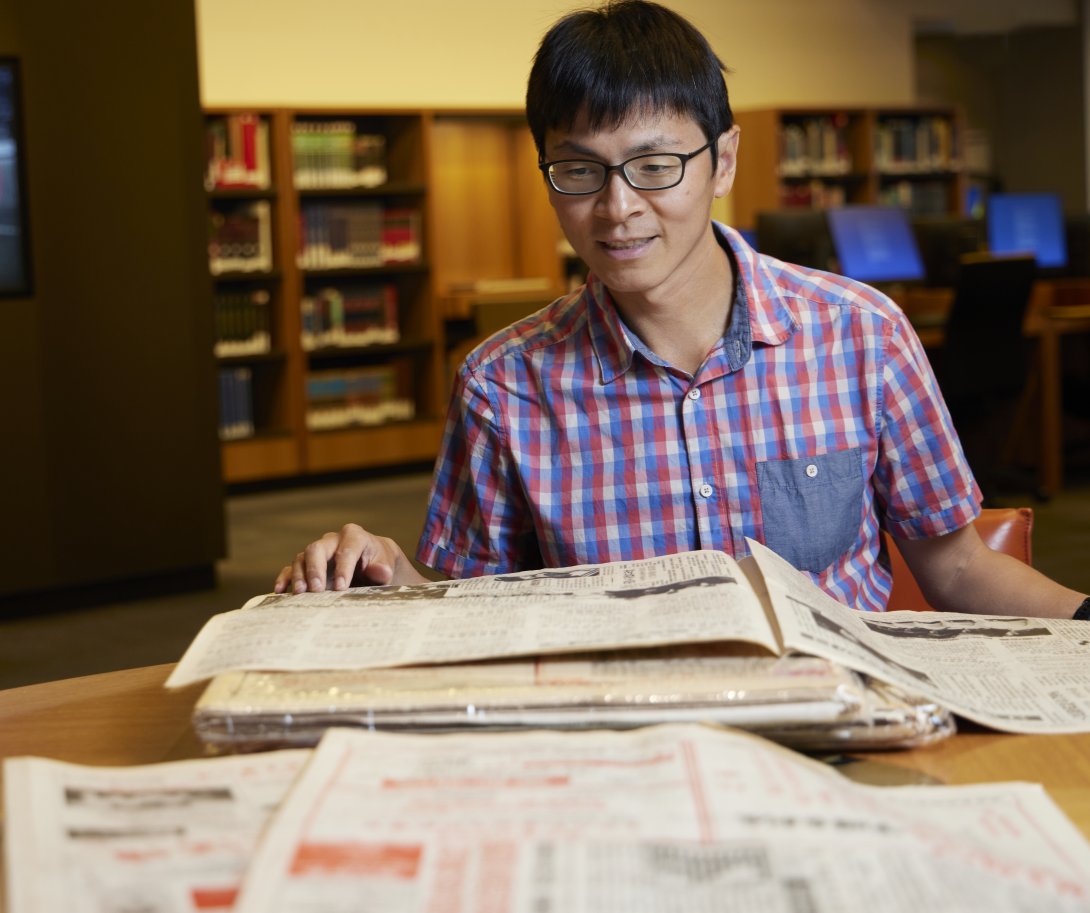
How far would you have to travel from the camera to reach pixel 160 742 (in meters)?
0.87

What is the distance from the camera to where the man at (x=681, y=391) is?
1.25m

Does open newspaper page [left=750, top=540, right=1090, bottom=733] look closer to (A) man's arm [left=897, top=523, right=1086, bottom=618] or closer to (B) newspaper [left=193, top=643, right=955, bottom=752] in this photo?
(B) newspaper [left=193, top=643, right=955, bottom=752]

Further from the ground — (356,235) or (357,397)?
(356,235)

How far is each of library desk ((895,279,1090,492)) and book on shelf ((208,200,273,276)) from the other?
2.92 m

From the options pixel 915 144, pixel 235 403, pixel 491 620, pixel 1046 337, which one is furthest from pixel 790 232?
pixel 491 620

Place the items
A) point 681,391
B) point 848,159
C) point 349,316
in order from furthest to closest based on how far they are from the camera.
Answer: point 848,159 < point 349,316 < point 681,391

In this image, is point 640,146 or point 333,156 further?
point 333,156

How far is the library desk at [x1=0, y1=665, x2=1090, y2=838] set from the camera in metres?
0.76

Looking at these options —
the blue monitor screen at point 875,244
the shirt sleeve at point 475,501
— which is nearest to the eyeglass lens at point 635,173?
the shirt sleeve at point 475,501

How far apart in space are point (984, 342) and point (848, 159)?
370 centimetres

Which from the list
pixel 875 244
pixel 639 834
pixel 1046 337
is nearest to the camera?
pixel 639 834

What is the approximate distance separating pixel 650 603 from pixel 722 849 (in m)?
0.26

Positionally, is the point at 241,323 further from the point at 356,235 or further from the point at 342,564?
the point at 342,564

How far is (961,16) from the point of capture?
9.74 meters
